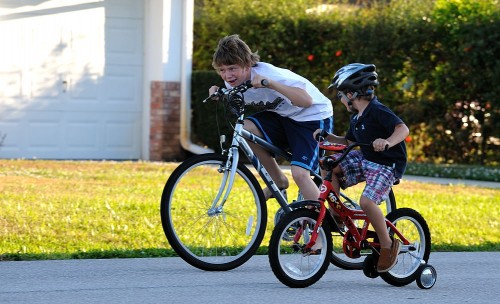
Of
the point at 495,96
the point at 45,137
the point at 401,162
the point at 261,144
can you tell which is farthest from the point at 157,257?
the point at 495,96

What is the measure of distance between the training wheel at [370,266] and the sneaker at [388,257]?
6 centimetres

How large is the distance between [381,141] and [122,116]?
1092 cm

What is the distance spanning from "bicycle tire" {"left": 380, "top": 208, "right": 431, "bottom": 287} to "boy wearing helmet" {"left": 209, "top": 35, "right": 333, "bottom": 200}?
1.96 ft

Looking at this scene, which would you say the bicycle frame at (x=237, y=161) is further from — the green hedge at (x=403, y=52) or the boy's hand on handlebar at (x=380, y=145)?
the green hedge at (x=403, y=52)

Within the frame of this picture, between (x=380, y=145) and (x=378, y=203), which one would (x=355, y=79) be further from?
(x=378, y=203)

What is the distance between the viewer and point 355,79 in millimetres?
7121

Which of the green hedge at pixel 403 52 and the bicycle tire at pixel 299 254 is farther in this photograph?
the green hedge at pixel 403 52

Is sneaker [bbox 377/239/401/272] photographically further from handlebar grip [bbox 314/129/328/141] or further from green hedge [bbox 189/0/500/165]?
green hedge [bbox 189/0/500/165]

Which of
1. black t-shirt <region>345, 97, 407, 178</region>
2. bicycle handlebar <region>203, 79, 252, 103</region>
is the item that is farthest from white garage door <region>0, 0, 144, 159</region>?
black t-shirt <region>345, 97, 407, 178</region>

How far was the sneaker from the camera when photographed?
7066 millimetres

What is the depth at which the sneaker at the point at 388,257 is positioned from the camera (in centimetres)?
707

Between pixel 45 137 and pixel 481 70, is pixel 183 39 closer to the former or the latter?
pixel 45 137

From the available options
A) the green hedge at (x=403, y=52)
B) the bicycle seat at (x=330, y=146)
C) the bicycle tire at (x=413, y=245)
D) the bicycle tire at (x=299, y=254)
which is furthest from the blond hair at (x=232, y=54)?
the green hedge at (x=403, y=52)

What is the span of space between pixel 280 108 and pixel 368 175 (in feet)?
3.11
